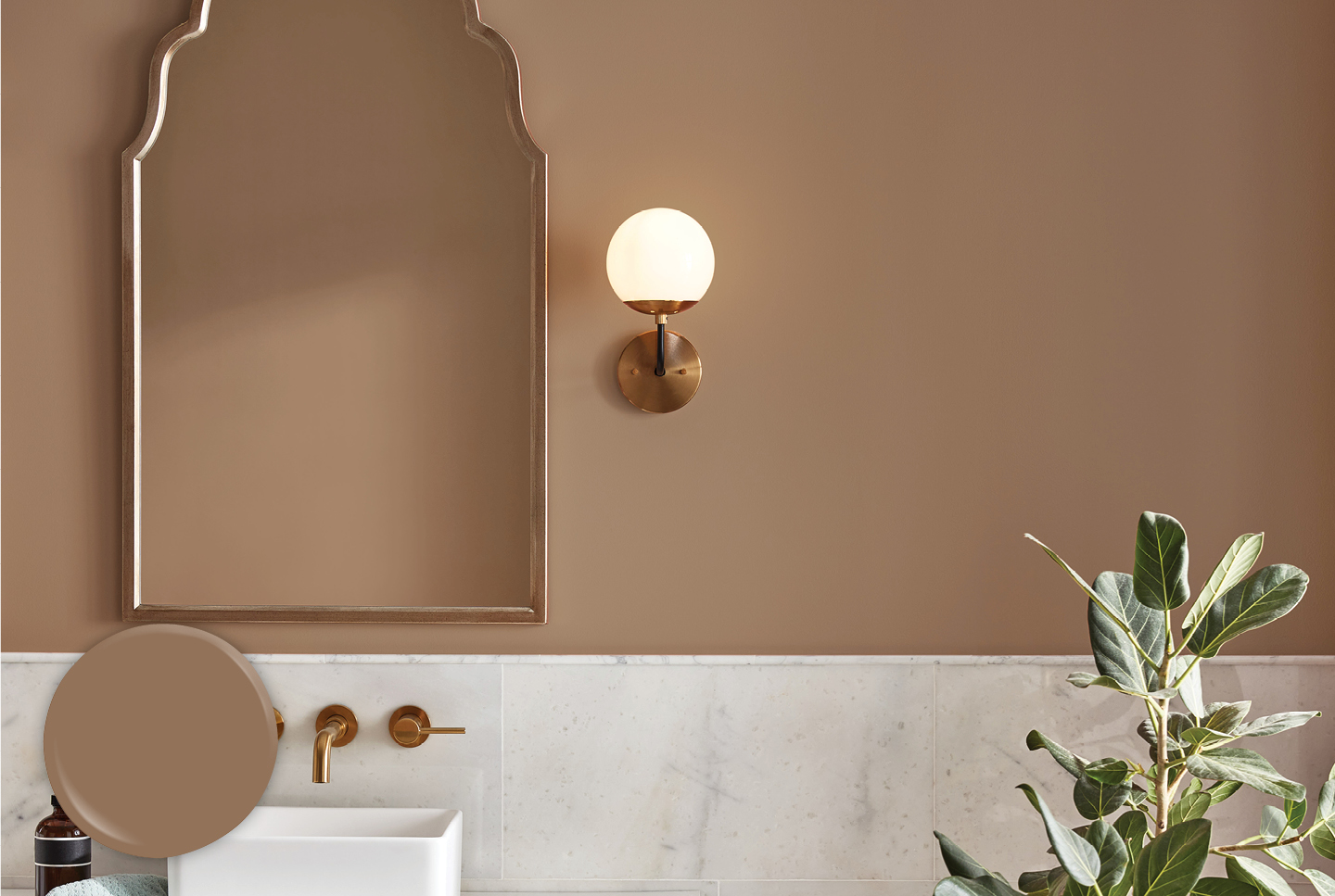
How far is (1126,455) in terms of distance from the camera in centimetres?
132

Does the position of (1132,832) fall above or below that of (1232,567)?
below

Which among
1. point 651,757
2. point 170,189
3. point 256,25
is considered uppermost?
point 256,25

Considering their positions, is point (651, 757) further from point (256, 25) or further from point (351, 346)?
point (256, 25)

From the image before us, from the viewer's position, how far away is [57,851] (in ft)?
4.04

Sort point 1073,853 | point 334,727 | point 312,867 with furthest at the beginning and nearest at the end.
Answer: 1. point 334,727
2. point 312,867
3. point 1073,853

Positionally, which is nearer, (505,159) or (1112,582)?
(1112,582)

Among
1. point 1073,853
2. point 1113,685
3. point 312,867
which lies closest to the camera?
point 1073,853

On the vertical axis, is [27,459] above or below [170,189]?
below

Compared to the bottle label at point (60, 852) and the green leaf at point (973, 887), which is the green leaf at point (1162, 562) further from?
the bottle label at point (60, 852)

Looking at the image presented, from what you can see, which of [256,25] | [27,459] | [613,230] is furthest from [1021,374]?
[27,459]

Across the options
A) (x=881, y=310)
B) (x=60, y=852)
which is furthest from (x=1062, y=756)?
(x=60, y=852)

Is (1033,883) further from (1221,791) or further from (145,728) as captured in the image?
(145,728)

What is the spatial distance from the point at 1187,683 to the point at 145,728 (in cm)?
131

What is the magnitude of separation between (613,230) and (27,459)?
92 centimetres
